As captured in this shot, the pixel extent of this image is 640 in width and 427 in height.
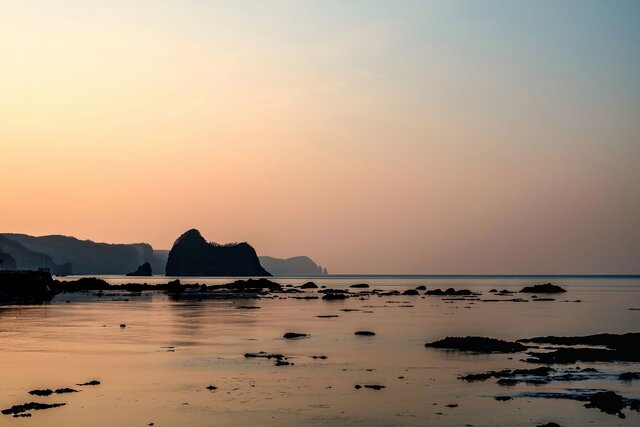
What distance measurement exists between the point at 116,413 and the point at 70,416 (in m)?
1.77

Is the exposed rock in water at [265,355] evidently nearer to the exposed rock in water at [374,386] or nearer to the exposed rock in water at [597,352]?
the exposed rock in water at [374,386]

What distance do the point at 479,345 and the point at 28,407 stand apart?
3195 centimetres

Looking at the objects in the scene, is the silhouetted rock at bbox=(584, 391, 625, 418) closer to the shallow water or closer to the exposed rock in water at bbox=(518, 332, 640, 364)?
the shallow water

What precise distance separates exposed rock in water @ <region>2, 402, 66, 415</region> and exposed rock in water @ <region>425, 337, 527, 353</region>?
97.5ft

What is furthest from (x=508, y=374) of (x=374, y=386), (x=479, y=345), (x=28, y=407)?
(x=28, y=407)

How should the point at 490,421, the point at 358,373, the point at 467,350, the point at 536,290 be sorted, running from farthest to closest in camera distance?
the point at 536,290 < the point at 467,350 < the point at 358,373 < the point at 490,421

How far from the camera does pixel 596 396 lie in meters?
30.6

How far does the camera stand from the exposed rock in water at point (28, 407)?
1126 inches

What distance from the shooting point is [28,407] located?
1156 inches

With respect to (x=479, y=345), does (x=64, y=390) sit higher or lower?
lower

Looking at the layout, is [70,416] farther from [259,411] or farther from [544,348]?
[544,348]

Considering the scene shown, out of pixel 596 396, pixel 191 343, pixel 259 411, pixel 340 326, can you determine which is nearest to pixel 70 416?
pixel 259 411

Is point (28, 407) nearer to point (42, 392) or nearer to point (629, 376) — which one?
point (42, 392)

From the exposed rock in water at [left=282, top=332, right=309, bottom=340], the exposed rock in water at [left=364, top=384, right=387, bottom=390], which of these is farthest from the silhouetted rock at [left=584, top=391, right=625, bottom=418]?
the exposed rock in water at [left=282, top=332, right=309, bottom=340]
